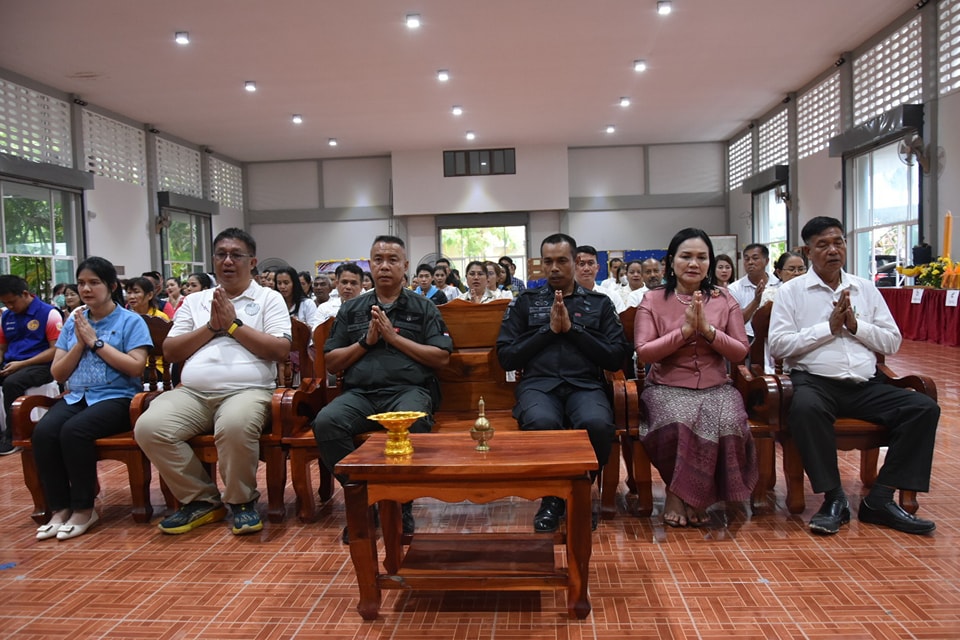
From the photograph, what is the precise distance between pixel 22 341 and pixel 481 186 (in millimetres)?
11387

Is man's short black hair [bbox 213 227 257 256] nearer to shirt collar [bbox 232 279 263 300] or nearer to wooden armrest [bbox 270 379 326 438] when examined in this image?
shirt collar [bbox 232 279 263 300]

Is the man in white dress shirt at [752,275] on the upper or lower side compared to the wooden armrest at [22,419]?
upper

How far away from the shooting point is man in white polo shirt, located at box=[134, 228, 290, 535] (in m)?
2.80

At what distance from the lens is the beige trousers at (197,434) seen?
9.15 feet

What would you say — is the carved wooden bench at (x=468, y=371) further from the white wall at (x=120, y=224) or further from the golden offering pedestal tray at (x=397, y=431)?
the white wall at (x=120, y=224)

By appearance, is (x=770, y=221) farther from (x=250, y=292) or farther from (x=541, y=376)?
(x=250, y=292)

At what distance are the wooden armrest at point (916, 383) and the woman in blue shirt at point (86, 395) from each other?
135 inches

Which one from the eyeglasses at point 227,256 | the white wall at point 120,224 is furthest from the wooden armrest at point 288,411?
the white wall at point 120,224

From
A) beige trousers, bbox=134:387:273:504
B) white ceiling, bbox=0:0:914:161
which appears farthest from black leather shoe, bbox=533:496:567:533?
white ceiling, bbox=0:0:914:161

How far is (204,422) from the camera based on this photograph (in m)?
2.94

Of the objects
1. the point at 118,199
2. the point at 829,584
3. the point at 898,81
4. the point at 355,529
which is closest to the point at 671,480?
the point at 829,584

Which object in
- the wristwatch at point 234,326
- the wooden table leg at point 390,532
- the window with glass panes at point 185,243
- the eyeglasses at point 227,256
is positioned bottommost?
the wooden table leg at point 390,532

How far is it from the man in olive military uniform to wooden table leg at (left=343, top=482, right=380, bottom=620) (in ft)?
2.09

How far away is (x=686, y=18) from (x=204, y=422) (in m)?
7.49
